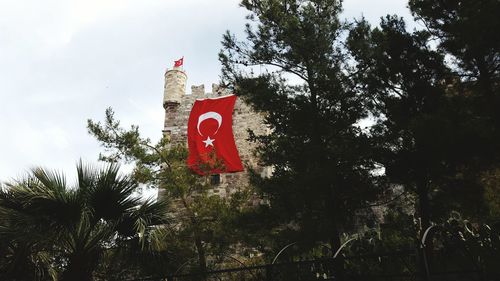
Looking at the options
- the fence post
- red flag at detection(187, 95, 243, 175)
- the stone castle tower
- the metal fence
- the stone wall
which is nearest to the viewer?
the metal fence

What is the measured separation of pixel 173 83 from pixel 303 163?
15.1 metres

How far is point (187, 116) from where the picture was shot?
68.1ft

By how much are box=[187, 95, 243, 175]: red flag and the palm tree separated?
35.3 feet

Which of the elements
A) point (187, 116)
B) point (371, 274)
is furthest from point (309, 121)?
point (187, 116)

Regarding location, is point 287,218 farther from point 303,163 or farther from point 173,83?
point 173,83

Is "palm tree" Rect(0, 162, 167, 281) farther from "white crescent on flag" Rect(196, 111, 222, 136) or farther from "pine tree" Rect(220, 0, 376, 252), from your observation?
"white crescent on flag" Rect(196, 111, 222, 136)

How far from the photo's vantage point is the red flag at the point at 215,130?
18.0 m

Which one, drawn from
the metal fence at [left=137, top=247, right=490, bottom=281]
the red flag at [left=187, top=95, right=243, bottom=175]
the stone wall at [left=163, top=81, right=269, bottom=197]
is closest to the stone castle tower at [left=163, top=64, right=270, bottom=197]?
the stone wall at [left=163, top=81, right=269, bottom=197]

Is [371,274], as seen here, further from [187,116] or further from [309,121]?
[187,116]

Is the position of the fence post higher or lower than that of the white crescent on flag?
lower

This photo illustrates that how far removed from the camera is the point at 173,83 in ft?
70.8

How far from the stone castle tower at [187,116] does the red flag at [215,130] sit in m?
0.71

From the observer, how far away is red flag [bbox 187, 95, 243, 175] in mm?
17984

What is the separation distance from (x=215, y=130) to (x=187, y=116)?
2.83 m
